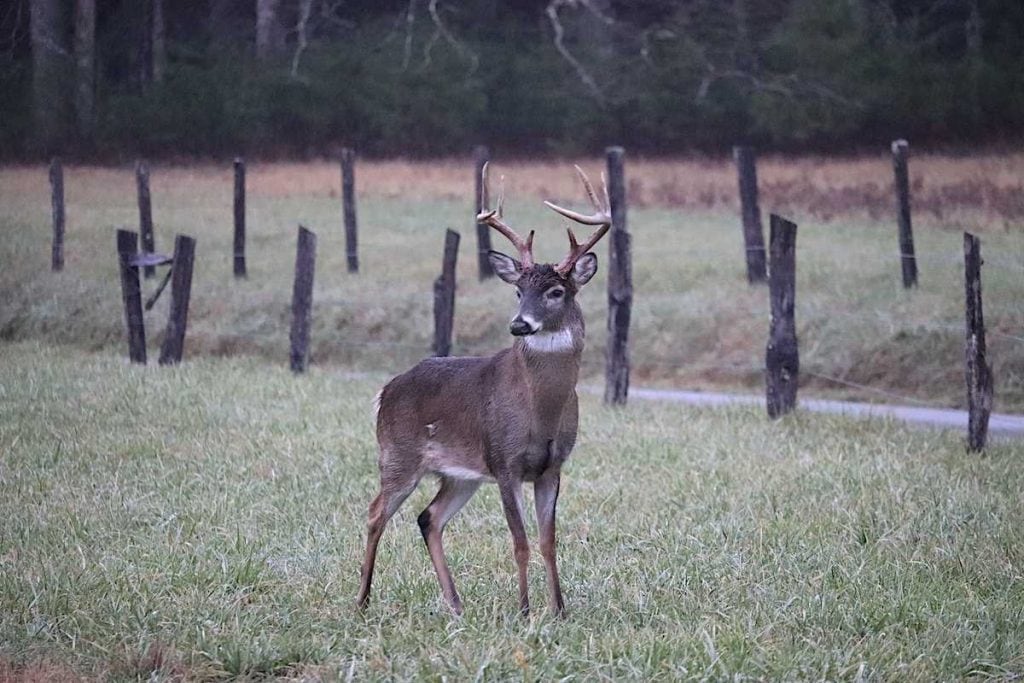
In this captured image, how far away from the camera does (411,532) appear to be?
25.1 ft

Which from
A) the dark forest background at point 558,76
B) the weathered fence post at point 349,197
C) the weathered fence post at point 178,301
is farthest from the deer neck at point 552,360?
the weathered fence post at point 349,197

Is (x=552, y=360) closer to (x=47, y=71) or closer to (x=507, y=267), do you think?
(x=507, y=267)

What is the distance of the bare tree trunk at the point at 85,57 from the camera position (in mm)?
15008

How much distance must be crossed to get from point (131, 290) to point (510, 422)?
906 centimetres

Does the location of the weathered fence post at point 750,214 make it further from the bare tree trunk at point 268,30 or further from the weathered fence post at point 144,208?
the weathered fence post at point 144,208

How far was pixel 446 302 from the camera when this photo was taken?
14.2 meters

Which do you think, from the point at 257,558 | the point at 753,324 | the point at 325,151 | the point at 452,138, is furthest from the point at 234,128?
the point at 257,558

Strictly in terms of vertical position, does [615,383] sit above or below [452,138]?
below

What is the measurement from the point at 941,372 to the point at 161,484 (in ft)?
26.4

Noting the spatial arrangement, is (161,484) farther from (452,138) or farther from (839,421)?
(452,138)

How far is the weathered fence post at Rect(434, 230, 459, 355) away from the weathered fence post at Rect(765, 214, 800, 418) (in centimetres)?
359

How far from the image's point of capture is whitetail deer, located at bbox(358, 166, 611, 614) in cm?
607

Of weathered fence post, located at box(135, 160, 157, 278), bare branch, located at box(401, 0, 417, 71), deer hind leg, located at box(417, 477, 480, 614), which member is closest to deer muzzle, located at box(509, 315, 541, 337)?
deer hind leg, located at box(417, 477, 480, 614)

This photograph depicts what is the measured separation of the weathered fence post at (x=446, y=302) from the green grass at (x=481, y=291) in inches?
83.4
